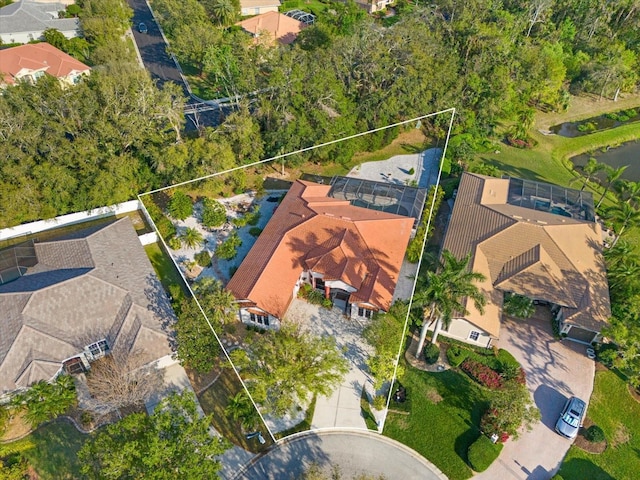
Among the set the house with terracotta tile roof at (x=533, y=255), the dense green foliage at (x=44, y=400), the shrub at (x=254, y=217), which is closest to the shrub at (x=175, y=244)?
the shrub at (x=254, y=217)

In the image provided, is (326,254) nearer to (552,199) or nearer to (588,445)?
(588,445)

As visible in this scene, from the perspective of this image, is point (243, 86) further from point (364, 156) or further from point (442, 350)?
point (442, 350)

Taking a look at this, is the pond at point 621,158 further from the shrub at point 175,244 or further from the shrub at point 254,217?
the shrub at point 175,244

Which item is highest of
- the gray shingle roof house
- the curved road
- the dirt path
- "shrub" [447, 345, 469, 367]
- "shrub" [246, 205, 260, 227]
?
the gray shingle roof house

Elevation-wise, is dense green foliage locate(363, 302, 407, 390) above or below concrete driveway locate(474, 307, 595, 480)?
above

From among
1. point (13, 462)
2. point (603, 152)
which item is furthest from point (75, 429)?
point (603, 152)

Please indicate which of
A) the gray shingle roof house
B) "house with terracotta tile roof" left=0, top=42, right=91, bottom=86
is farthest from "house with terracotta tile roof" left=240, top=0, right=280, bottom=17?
"house with terracotta tile roof" left=0, top=42, right=91, bottom=86

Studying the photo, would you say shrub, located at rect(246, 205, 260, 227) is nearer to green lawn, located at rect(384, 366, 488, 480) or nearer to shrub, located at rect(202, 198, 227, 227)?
shrub, located at rect(202, 198, 227, 227)
